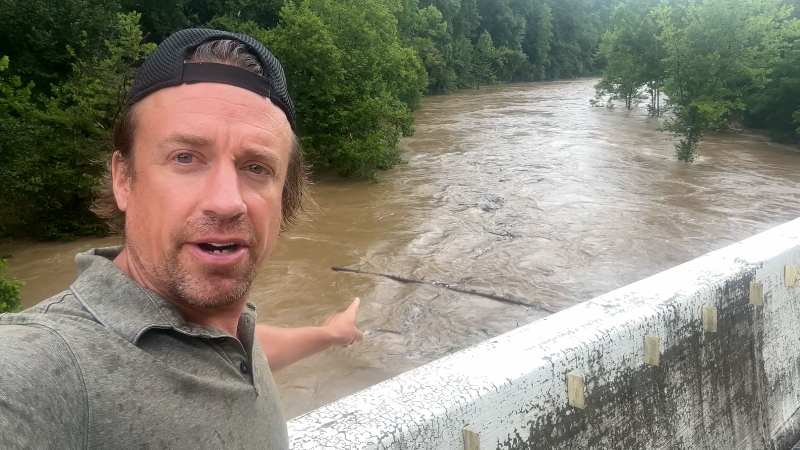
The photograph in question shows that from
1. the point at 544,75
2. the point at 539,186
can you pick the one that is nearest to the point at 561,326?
the point at 539,186

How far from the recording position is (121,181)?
132 cm

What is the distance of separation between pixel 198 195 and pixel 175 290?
0.20m

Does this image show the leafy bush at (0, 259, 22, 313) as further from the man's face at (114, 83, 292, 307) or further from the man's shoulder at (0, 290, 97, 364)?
the man's shoulder at (0, 290, 97, 364)

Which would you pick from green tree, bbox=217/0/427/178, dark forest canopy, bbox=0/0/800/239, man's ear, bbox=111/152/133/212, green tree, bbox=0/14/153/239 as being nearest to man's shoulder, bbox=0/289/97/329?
man's ear, bbox=111/152/133/212

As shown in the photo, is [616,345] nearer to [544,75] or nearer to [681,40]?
[681,40]

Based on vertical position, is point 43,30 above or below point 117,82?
above

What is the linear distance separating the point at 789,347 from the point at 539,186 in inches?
369

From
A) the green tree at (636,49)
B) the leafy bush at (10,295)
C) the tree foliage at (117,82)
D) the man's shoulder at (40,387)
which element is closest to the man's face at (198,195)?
the man's shoulder at (40,387)

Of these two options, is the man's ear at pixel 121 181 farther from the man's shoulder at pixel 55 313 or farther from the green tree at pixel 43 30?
the green tree at pixel 43 30

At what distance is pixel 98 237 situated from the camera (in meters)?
9.64

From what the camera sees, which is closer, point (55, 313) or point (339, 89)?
point (55, 313)

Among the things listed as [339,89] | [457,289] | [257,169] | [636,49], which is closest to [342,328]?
[257,169]

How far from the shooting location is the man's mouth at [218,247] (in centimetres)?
119

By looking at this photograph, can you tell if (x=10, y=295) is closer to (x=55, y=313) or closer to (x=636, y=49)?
(x=55, y=313)
